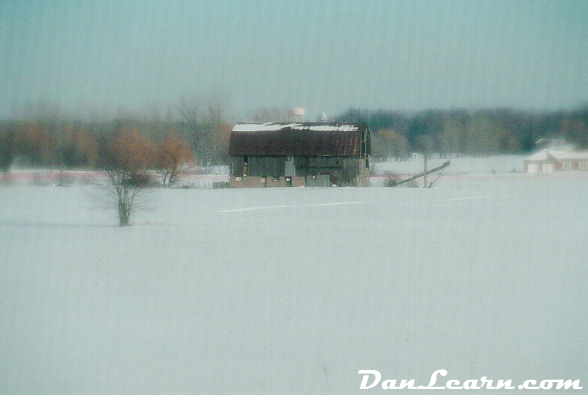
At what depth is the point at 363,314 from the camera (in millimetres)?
7863

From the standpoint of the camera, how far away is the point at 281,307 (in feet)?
26.7

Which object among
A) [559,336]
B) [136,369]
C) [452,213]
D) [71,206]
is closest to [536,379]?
[559,336]

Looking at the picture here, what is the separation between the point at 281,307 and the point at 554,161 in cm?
4537

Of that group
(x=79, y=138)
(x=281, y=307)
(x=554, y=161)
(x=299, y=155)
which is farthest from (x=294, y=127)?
(x=281, y=307)


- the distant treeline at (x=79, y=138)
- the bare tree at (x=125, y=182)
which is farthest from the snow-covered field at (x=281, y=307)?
the distant treeline at (x=79, y=138)

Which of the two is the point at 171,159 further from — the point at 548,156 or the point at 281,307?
the point at 281,307

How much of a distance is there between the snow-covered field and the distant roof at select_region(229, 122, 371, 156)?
28.2m

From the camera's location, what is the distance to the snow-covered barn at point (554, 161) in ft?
149

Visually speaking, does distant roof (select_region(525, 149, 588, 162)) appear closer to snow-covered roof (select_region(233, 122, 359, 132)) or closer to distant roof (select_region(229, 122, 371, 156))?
distant roof (select_region(229, 122, 371, 156))

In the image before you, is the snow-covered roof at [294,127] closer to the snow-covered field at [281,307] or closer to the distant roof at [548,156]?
the distant roof at [548,156]

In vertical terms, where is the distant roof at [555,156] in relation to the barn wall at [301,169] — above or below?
above

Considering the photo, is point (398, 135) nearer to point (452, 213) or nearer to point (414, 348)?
point (452, 213)

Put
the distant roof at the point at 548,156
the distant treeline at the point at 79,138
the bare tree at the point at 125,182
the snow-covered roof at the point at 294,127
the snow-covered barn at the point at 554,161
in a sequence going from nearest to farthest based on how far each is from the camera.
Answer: the bare tree at the point at 125,182, the distant treeline at the point at 79,138, the distant roof at the point at 548,156, the snow-covered barn at the point at 554,161, the snow-covered roof at the point at 294,127

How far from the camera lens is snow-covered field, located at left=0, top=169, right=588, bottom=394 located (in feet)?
19.9
